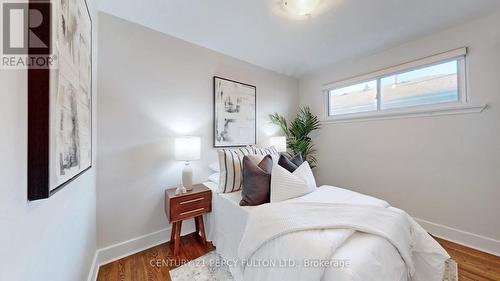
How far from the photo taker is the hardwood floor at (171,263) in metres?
1.55

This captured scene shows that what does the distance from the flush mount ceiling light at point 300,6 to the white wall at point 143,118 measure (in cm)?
119

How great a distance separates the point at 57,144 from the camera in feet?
2.25

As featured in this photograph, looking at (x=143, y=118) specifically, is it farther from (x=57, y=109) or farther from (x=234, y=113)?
(x=57, y=109)

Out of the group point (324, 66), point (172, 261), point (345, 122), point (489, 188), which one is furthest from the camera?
point (324, 66)

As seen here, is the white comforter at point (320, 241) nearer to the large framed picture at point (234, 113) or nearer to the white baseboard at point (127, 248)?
the white baseboard at point (127, 248)

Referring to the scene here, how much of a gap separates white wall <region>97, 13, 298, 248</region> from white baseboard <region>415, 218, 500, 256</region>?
9.38 ft

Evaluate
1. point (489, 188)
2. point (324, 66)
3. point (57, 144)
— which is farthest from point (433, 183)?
point (57, 144)

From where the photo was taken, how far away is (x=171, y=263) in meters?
1.73

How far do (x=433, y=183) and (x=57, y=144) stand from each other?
3.35 m

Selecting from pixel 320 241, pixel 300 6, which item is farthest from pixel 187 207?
pixel 300 6

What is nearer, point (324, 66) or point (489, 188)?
point (489, 188)

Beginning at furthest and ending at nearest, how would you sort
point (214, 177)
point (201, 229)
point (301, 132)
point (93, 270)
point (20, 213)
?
point (301, 132) → point (214, 177) → point (201, 229) → point (93, 270) → point (20, 213)

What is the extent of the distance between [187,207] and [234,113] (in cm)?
145

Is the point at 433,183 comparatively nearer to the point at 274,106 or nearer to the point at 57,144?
the point at 274,106
